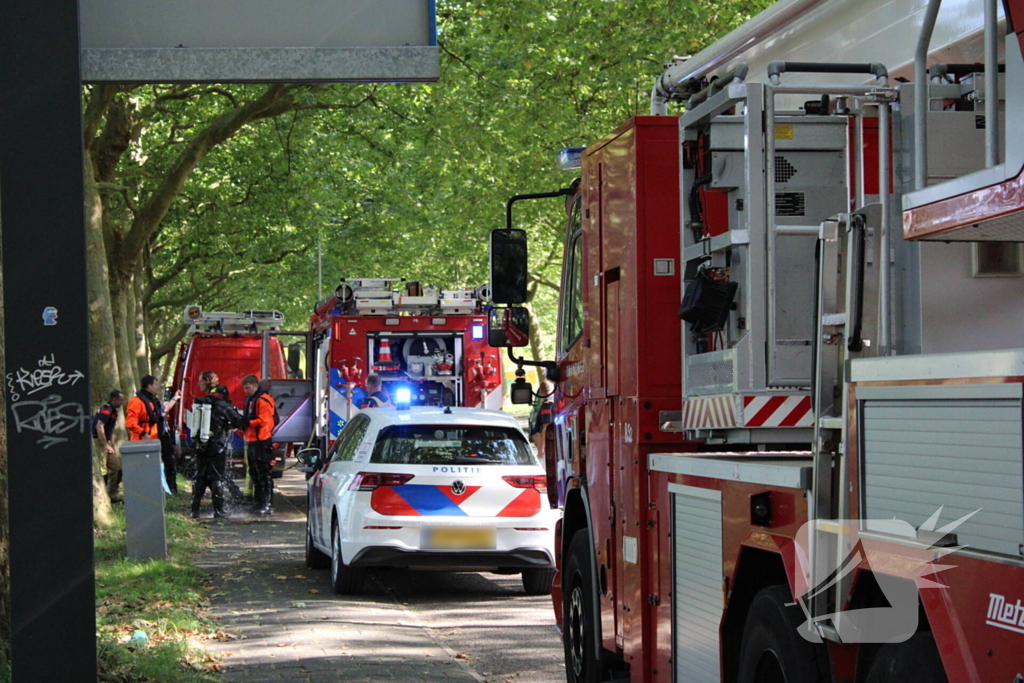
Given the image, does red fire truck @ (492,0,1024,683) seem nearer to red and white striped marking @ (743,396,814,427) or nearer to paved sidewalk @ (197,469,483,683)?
red and white striped marking @ (743,396,814,427)

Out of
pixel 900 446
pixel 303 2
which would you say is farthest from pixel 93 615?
pixel 900 446

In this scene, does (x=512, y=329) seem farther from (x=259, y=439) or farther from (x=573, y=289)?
(x=259, y=439)

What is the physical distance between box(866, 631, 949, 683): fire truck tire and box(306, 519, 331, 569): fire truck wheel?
945 centimetres

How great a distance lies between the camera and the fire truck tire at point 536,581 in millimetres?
11125

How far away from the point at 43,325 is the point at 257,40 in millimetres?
1614

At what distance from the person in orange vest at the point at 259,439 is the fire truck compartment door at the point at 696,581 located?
42.2 ft

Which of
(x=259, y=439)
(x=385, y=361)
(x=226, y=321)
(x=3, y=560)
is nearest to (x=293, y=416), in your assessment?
(x=385, y=361)

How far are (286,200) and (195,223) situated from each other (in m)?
4.02

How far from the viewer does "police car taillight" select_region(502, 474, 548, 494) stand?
10766 millimetres

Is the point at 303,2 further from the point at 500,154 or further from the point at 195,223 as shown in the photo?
the point at 195,223

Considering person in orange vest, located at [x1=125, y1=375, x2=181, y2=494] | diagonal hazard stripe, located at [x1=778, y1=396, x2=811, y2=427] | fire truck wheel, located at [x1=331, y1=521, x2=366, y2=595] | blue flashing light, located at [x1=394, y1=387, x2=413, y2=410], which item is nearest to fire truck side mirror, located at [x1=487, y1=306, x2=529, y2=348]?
diagonal hazard stripe, located at [x1=778, y1=396, x2=811, y2=427]

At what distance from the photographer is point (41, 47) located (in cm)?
557

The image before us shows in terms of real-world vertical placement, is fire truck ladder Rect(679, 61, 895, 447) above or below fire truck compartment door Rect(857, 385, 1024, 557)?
above

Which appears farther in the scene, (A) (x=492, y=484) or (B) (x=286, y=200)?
(B) (x=286, y=200)
